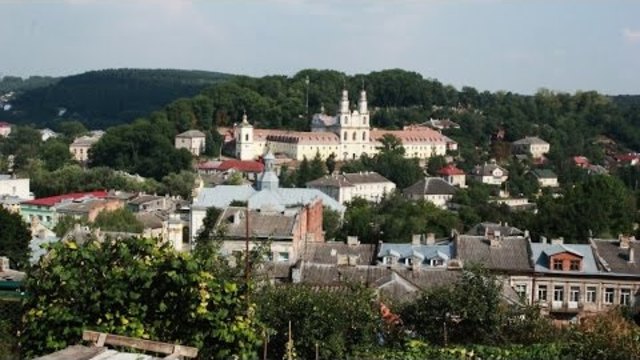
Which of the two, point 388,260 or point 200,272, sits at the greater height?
point 200,272

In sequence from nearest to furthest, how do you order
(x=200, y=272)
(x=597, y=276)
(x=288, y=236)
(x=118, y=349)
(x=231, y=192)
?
1. (x=118, y=349)
2. (x=200, y=272)
3. (x=597, y=276)
4. (x=288, y=236)
5. (x=231, y=192)

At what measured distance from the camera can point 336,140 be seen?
122 meters

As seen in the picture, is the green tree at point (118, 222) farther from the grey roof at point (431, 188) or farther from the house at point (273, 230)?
the grey roof at point (431, 188)

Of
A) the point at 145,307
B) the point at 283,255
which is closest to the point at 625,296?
the point at 283,255

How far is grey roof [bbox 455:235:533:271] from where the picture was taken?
32.6 m

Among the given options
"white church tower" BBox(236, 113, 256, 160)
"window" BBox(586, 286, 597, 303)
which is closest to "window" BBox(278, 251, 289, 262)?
"window" BBox(586, 286, 597, 303)

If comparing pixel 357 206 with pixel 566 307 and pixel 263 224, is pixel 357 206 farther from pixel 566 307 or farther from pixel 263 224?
pixel 566 307

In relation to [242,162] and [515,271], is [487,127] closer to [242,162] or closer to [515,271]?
[242,162]

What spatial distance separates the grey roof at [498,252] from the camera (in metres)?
32.6

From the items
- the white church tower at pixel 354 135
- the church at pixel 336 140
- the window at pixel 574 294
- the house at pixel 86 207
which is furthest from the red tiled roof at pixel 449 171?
the window at pixel 574 294

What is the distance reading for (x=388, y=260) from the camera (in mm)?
32469

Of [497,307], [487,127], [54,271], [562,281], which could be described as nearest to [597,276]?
[562,281]

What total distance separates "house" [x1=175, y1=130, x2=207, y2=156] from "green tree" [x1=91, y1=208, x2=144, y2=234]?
5836 cm

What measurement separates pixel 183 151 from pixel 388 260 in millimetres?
72225
